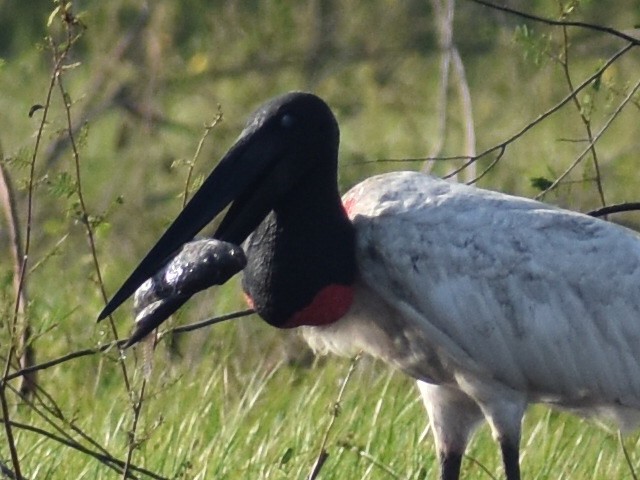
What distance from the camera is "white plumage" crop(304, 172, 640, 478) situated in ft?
17.0

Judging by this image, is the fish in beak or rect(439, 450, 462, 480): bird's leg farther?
rect(439, 450, 462, 480): bird's leg

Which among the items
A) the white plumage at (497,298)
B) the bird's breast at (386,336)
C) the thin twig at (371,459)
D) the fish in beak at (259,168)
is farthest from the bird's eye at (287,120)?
the thin twig at (371,459)

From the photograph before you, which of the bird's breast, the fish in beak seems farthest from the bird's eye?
the bird's breast

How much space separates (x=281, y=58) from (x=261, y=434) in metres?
5.30

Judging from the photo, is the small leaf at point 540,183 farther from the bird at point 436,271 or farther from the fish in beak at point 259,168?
the fish in beak at point 259,168

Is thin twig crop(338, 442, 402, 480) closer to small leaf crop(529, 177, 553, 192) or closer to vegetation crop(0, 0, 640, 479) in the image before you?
vegetation crop(0, 0, 640, 479)

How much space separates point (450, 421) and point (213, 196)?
1.11 meters

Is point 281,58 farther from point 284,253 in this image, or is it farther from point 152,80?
point 284,253

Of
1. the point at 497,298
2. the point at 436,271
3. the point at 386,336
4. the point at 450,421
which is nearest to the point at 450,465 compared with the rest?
the point at 450,421

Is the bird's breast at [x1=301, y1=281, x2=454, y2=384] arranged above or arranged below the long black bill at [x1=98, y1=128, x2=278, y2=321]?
below

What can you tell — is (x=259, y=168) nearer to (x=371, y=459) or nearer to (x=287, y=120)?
(x=287, y=120)

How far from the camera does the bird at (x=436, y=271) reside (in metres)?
5.16

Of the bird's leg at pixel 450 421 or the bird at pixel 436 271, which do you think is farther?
the bird's leg at pixel 450 421

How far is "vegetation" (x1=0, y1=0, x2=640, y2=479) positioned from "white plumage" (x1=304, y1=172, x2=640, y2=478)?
246mm
